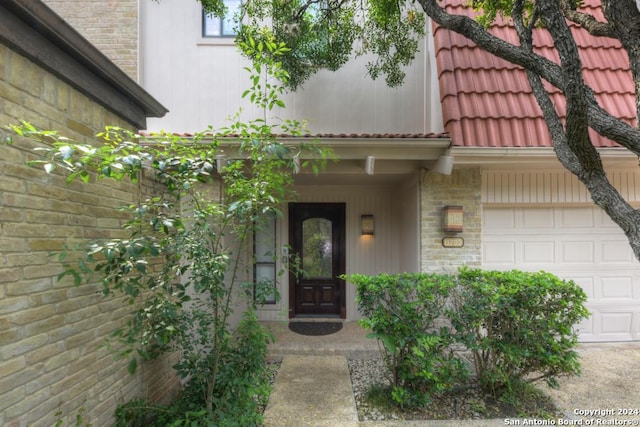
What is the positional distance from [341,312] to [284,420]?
311 centimetres

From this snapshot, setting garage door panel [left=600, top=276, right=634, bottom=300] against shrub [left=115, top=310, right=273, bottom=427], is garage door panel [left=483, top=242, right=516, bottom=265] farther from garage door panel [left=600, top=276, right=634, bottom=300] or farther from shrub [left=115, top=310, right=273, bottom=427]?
shrub [left=115, top=310, right=273, bottom=427]

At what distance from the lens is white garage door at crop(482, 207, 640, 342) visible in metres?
4.26

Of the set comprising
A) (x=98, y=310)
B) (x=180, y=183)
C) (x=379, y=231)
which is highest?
(x=180, y=183)

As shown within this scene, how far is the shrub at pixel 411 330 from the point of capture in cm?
282

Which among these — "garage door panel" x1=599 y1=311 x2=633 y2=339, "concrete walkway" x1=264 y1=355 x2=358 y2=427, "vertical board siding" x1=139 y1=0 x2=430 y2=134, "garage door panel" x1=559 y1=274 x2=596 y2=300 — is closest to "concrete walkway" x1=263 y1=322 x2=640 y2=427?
"concrete walkway" x1=264 y1=355 x2=358 y2=427

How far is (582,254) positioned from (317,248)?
4.20 meters

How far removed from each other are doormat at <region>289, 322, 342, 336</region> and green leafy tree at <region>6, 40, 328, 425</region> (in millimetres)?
2406

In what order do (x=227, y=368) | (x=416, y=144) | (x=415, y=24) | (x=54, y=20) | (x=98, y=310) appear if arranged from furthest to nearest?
(x=415, y=24) < (x=416, y=144) < (x=227, y=368) < (x=98, y=310) < (x=54, y=20)

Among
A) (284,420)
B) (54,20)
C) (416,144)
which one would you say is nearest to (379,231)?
(416,144)

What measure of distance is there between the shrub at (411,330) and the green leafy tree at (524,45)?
147 centimetres

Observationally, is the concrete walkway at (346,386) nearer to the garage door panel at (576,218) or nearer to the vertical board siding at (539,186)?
the garage door panel at (576,218)

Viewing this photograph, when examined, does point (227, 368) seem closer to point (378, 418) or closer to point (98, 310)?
point (98, 310)

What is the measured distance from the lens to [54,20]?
5.57 feet

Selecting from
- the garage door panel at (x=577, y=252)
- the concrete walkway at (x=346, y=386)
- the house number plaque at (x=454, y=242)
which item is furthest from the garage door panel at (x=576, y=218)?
the concrete walkway at (x=346, y=386)
